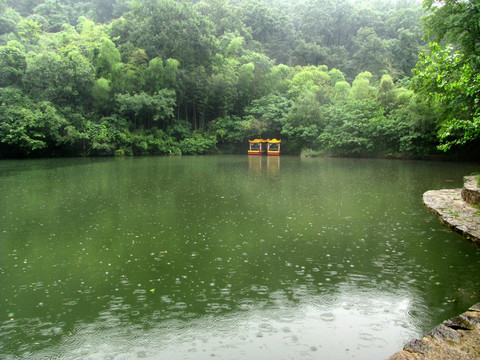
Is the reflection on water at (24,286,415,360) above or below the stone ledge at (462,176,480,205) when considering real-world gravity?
below

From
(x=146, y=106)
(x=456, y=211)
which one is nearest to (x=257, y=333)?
(x=456, y=211)

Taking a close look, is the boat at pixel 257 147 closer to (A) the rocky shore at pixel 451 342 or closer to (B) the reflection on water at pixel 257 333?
(B) the reflection on water at pixel 257 333

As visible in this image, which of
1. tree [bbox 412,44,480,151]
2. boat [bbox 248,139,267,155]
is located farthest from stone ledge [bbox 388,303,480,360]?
boat [bbox 248,139,267,155]

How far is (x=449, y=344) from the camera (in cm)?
274

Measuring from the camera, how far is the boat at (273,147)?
3173 cm

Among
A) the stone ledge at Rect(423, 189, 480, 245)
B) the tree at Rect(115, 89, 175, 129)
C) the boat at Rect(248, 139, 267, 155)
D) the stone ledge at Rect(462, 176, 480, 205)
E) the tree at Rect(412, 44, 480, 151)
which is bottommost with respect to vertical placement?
the stone ledge at Rect(423, 189, 480, 245)

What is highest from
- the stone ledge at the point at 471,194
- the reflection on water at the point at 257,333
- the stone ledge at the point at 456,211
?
the stone ledge at the point at 471,194

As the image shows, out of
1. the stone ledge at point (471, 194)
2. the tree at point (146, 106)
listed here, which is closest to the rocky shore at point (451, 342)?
the stone ledge at point (471, 194)

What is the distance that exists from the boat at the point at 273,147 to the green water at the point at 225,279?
22.9m

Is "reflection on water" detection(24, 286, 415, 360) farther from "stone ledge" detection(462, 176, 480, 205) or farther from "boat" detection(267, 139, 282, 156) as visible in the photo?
"boat" detection(267, 139, 282, 156)

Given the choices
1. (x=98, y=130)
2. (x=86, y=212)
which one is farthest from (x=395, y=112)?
(x=86, y=212)

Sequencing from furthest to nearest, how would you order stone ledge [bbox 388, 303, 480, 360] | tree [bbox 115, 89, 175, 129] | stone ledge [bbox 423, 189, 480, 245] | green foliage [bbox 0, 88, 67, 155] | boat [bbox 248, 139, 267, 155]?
boat [bbox 248, 139, 267, 155], tree [bbox 115, 89, 175, 129], green foliage [bbox 0, 88, 67, 155], stone ledge [bbox 423, 189, 480, 245], stone ledge [bbox 388, 303, 480, 360]

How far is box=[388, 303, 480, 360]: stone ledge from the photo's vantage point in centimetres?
258

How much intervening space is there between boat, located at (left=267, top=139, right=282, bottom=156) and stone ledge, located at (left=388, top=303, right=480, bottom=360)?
28.8 meters
